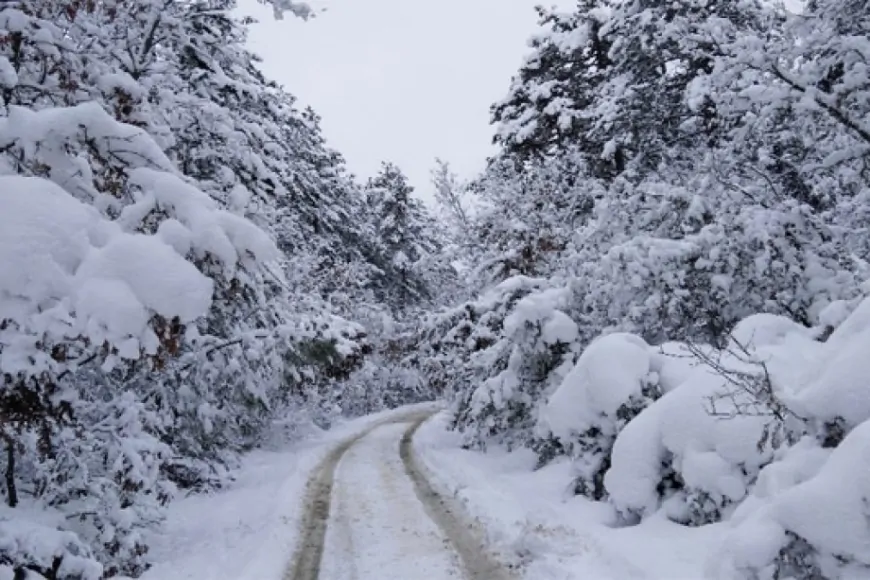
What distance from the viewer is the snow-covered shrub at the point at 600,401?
10.0m

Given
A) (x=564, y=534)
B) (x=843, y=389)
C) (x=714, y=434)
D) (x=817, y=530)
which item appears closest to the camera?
(x=817, y=530)

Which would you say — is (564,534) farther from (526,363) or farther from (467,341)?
(467,341)

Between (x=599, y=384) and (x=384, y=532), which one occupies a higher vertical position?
(x=599, y=384)

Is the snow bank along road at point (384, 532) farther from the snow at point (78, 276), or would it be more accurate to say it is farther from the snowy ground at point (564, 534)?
the snow at point (78, 276)

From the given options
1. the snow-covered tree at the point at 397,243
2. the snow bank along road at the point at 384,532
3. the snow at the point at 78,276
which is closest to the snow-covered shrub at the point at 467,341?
the snow bank along road at the point at 384,532

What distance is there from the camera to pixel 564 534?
8.27 meters

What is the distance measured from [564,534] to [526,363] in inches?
240

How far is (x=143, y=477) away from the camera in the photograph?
26.8 ft

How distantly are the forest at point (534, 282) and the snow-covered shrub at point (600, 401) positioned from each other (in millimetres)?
55

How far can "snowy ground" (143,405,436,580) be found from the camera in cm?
841

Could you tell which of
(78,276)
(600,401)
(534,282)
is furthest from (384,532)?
(534,282)

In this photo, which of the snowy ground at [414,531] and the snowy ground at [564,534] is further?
the snowy ground at [414,531]

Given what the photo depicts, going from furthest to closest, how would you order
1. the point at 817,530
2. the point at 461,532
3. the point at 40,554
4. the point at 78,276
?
1. the point at 461,532
2. the point at 40,554
3. the point at 817,530
4. the point at 78,276

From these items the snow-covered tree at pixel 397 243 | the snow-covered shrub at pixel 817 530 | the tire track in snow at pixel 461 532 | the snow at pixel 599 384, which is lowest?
the tire track in snow at pixel 461 532
